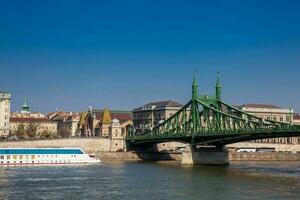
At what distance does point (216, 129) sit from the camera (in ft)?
275

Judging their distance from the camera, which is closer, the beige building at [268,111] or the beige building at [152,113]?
the beige building at [152,113]

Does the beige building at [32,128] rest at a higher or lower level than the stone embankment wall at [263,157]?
higher

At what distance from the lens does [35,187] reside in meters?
47.8

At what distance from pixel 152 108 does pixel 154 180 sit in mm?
93098

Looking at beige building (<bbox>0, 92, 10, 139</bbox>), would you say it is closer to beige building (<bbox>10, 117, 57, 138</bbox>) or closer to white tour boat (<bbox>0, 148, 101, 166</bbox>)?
beige building (<bbox>10, 117, 57, 138</bbox>)

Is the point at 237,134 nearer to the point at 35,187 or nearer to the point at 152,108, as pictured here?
the point at 35,187

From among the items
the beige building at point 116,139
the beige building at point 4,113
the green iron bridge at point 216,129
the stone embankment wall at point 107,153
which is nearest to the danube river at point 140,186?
the green iron bridge at point 216,129

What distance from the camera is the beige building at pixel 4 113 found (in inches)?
4944

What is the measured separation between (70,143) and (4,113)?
93.0 ft

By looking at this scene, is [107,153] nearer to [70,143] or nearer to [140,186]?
[70,143]

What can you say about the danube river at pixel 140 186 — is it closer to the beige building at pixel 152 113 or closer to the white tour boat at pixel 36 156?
the white tour boat at pixel 36 156

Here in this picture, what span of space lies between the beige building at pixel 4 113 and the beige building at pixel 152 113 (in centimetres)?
3259

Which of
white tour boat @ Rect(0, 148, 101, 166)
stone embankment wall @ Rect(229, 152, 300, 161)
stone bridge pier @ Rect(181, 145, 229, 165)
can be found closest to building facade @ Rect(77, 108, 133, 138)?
stone embankment wall @ Rect(229, 152, 300, 161)

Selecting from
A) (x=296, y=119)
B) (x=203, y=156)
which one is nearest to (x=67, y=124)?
(x=296, y=119)
